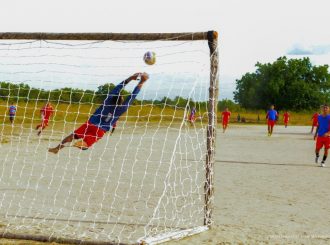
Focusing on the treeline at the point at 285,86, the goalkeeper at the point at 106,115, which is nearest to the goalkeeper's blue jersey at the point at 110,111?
the goalkeeper at the point at 106,115

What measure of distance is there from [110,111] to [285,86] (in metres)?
88.3

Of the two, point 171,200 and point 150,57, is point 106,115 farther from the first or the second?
point 171,200

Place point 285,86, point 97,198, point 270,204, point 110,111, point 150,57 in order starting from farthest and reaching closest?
point 285,86 → point 97,198 → point 270,204 → point 110,111 → point 150,57

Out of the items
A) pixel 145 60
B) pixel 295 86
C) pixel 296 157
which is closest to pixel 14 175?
pixel 145 60

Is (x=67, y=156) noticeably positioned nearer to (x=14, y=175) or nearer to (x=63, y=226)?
(x=14, y=175)

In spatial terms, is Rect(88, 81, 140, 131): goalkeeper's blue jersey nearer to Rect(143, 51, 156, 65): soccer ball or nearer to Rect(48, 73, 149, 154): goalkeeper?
Rect(48, 73, 149, 154): goalkeeper

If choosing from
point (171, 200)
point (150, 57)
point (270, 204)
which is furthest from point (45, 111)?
point (150, 57)

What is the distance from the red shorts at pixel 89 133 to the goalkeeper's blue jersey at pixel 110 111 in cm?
7

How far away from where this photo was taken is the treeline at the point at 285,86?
Answer: 299 ft

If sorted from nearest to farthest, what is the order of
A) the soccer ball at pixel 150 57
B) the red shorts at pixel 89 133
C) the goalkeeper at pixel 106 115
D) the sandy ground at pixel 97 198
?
1. the soccer ball at pixel 150 57
2. the sandy ground at pixel 97 198
3. the goalkeeper at pixel 106 115
4. the red shorts at pixel 89 133

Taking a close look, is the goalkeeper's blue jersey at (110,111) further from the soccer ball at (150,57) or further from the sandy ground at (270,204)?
the sandy ground at (270,204)

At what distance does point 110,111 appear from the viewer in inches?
319

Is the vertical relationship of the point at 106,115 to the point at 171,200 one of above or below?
above

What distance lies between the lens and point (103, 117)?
8250mm
